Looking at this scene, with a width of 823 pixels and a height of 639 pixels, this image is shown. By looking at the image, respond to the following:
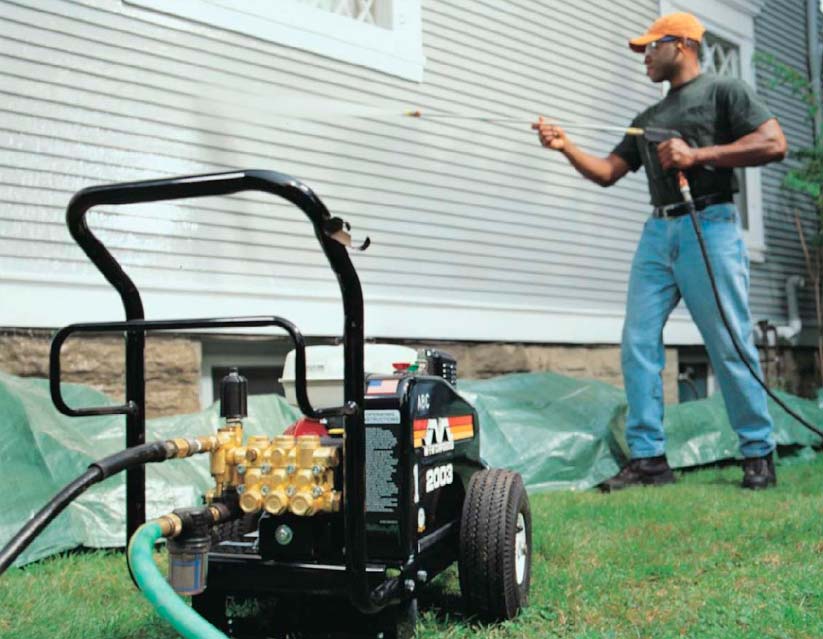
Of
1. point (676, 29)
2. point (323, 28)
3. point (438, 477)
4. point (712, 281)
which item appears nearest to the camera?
point (438, 477)

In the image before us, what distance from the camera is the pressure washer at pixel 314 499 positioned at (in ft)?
5.41

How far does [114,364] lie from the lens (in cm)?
446

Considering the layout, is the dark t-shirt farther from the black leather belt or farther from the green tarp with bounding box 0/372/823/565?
the green tarp with bounding box 0/372/823/565

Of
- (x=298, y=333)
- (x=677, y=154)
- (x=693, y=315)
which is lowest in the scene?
(x=298, y=333)

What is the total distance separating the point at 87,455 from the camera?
333 cm

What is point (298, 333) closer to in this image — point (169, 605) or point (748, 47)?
point (169, 605)

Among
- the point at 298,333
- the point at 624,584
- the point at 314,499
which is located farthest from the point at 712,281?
the point at 298,333

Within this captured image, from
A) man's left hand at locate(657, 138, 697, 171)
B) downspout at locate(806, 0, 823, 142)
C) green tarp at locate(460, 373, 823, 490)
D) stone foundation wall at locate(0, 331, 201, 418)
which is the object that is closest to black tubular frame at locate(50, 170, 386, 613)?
stone foundation wall at locate(0, 331, 201, 418)

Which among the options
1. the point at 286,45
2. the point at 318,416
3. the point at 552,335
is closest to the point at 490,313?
the point at 552,335

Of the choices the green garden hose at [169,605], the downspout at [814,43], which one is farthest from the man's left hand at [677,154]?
the downspout at [814,43]

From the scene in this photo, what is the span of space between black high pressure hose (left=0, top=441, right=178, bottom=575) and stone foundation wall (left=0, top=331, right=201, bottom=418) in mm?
2623

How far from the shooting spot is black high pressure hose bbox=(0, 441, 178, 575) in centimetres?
136

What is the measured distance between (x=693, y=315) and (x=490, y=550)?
2.68 meters

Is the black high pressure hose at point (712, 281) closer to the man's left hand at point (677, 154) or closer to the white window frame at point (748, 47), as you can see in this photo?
the man's left hand at point (677, 154)
